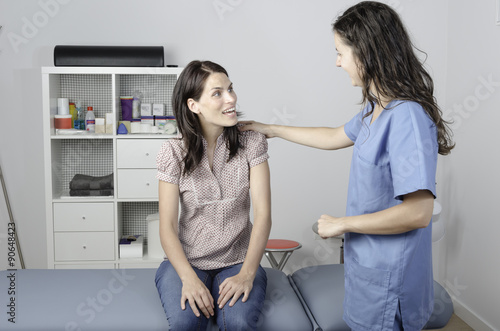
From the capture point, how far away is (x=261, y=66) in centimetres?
320

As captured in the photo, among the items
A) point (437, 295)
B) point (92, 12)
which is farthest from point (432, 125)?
point (92, 12)

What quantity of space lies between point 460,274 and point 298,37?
5.68ft

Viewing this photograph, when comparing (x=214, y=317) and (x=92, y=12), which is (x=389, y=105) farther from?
(x=92, y=12)

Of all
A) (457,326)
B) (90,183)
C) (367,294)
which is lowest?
(457,326)

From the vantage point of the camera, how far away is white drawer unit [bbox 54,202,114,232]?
2924 mm

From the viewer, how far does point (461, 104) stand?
2.90 meters

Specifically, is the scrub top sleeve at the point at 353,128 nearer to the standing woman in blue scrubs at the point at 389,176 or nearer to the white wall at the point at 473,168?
the standing woman in blue scrubs at the point at 389,176

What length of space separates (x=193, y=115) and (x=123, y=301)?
0.69 meters

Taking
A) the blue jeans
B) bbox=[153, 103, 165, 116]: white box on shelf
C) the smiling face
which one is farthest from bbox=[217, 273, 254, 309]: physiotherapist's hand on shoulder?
bbox=[153, 103, 165, 116]: white box on shelf

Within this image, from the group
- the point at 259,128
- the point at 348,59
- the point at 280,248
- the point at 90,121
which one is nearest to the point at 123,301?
the point at 259,128

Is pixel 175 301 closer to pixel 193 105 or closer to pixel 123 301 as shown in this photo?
pixel 123 301

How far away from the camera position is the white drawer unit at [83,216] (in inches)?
115

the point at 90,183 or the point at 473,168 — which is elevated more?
the point at 473,168

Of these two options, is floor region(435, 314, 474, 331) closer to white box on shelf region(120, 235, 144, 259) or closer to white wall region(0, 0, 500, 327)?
white wall region(0, 0, 500, 327)
